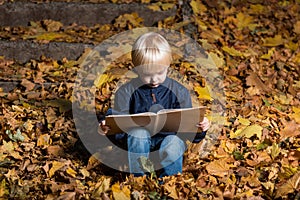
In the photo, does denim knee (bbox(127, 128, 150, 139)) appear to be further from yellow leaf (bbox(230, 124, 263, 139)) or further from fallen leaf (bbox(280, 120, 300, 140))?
fallen leaf (bbox(280, 120, 300, 140))

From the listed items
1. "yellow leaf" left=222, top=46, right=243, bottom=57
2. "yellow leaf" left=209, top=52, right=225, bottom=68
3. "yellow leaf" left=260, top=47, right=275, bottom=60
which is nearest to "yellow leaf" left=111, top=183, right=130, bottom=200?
"yellow leaf" left=209, top=52, right=225, bottom=68

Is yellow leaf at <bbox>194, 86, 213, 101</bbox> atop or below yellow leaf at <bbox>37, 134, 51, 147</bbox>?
atop

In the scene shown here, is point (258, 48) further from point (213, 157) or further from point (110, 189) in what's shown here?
point (110, 189)

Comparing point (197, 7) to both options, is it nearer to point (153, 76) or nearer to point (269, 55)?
point (269, 55)

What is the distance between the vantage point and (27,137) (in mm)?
4441

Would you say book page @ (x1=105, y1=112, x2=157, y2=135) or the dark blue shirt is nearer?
book page @ (x1=105, y1=112, x2=157, y2=135)

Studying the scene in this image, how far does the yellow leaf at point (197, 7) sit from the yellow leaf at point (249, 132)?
2.32 m

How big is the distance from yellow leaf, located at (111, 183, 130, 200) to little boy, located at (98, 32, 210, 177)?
19cm

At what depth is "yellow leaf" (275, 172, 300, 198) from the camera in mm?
3656

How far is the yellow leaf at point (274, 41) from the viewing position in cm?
615

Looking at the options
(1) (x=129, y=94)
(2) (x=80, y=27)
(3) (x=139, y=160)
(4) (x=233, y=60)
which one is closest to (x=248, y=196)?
(3) (x=139, y=160)

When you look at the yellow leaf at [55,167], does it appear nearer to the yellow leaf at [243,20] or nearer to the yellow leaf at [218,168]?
the yellow leaf at [218,168]

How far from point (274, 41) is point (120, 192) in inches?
128

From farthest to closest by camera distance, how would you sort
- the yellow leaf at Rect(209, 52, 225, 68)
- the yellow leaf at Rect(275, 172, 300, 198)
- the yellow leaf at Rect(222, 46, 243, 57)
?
the yellow leaf at Rect(222, 46, 243, 57) → the yellow leaf at Rect(209, 52, 225, 68) → the yellow leaf at Rect(275, 172, 300, 198)
